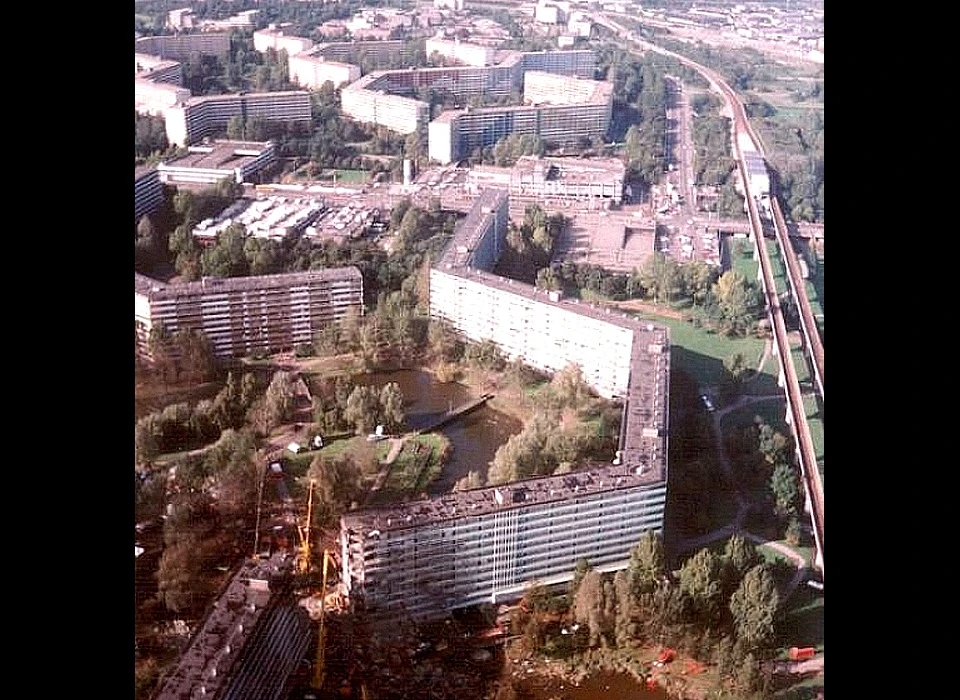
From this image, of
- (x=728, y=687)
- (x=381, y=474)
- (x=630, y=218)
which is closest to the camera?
(x=728, y=687)

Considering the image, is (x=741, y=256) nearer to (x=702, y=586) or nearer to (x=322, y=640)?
(x=702, y=586)

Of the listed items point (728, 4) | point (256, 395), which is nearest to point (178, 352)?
point (256, 395)

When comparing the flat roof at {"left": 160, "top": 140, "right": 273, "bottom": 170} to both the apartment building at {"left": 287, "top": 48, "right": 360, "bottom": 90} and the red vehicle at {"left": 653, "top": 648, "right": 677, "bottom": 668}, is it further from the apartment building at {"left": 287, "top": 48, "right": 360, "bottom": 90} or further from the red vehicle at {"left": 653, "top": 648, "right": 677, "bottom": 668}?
the red vehicle at {"left": 653, "top": 648, "right": 677, "bottom": 668}

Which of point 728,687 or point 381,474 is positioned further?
point 381,474

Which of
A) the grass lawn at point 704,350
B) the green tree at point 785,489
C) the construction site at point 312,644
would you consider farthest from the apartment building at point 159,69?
the green tree at point 785,489
